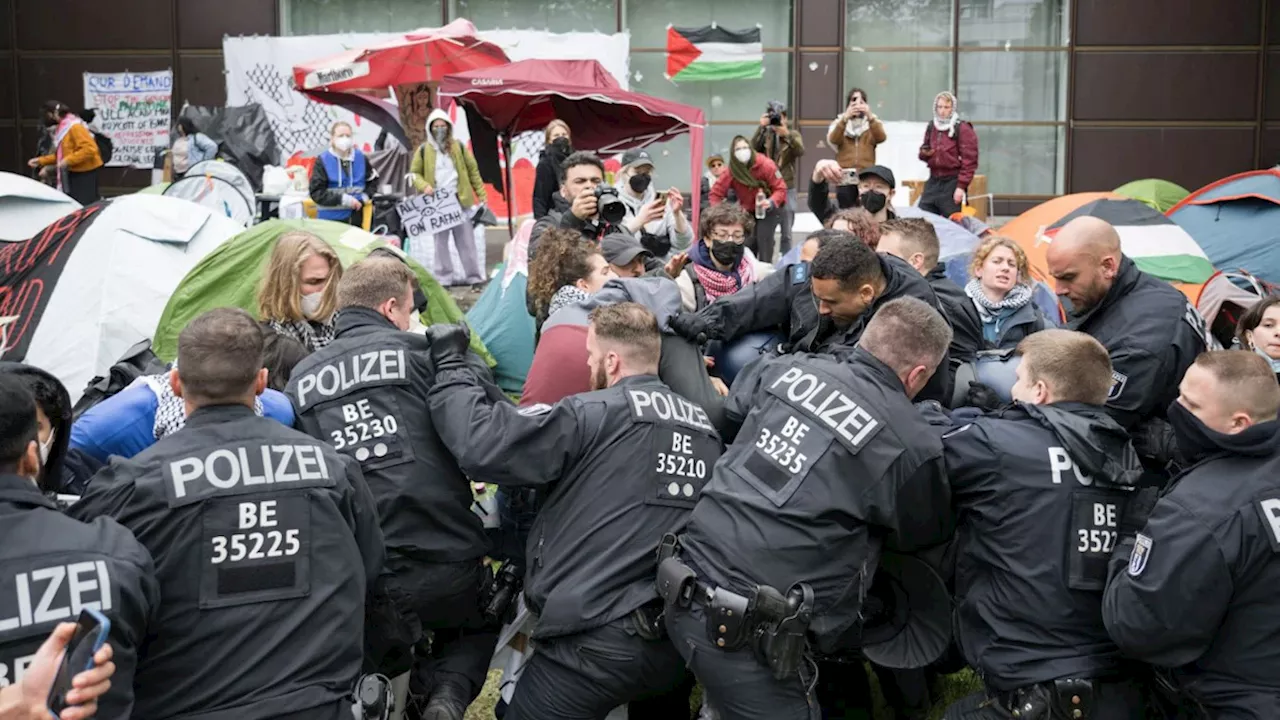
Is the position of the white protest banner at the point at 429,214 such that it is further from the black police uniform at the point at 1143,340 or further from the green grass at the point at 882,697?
the black police uniform at the point at 1143,340

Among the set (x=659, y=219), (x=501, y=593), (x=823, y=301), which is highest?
(x=659, y=219)

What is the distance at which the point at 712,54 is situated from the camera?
20.5m

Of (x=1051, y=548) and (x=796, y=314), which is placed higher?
(x=796, y=314)

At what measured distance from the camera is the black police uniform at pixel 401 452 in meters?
4.35

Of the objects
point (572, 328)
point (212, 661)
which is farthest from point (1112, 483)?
point (212, 661)

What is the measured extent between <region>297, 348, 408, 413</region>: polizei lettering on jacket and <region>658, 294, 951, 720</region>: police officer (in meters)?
1.16

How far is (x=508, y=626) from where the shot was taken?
4707 millimetres

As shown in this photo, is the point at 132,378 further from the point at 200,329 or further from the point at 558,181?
the point at 558,181

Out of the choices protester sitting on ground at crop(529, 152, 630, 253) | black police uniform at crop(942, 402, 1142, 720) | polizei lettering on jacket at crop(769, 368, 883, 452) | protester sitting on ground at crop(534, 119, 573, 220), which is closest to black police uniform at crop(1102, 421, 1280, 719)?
black police uniform at crop(942, 402, 1142, 720)

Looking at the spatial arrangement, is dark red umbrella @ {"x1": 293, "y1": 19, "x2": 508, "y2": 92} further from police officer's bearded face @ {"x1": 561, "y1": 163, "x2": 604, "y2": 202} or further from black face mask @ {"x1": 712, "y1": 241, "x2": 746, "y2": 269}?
black face mask @ {"x1": 712, "y1": 241, "x2": 746, "y2": 269}

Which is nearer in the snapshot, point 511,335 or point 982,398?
point 982,398

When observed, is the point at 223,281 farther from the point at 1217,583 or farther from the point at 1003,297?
the point at 1217,583

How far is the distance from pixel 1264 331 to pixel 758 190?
7543mm

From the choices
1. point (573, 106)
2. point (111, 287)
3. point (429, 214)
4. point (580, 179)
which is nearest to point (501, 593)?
point (580, 179)
